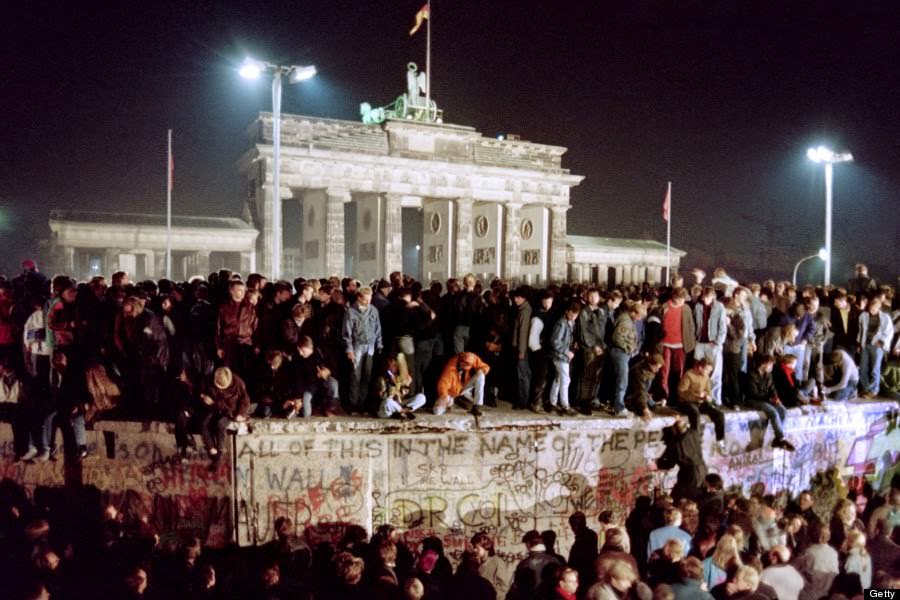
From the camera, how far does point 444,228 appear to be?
38750mm

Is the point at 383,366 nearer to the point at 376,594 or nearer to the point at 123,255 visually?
the point at 376,594

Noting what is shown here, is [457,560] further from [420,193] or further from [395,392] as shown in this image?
[420,193]

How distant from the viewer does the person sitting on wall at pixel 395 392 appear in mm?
9367

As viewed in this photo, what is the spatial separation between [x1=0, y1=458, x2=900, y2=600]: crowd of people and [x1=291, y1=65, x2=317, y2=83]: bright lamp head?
9503 millimetres

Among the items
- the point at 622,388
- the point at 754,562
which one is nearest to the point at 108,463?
the point at 622,388

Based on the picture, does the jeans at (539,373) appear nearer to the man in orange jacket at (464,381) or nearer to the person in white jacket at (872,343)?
the man in orange jacket at (464,381)

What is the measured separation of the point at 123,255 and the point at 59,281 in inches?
947

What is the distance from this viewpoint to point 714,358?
10.7 metres

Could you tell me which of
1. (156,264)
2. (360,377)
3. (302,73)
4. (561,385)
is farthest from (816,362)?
(156,264)

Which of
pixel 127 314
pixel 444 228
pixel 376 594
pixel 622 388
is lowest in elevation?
pixel 376 594

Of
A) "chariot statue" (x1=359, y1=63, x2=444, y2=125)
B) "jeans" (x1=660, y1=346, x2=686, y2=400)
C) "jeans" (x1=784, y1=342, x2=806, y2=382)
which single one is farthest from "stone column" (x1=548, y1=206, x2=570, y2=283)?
"jeans" (x1=660, y1=346, x2=686, y2=400)

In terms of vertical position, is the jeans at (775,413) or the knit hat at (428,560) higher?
the jeans at (775,413)

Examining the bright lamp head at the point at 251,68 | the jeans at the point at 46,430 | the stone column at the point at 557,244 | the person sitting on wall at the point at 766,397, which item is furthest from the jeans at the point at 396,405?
the stone column at the point at 557,244

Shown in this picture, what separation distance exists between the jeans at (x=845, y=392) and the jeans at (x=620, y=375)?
4559mm
